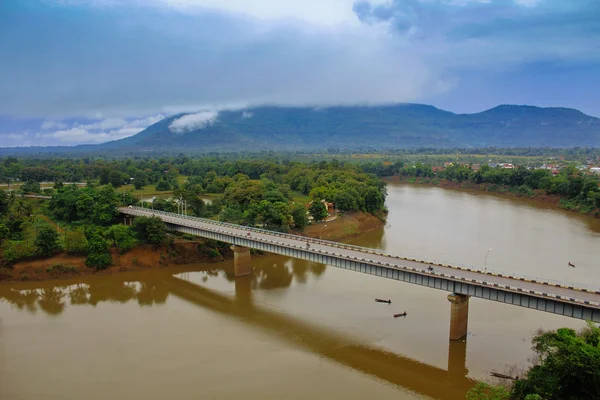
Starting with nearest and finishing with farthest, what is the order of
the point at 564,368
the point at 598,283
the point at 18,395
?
the point at 564,368 < the point at 18,395 < the point at 598,283

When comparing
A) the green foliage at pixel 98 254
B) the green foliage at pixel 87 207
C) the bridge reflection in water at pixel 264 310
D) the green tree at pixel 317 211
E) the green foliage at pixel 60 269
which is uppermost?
the green foliage at pixel 87 207

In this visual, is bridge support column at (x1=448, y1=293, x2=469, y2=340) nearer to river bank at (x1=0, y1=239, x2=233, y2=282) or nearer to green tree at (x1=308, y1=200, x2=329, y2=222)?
river bank at (x1=0, y1=239, x2=233, y2=282)

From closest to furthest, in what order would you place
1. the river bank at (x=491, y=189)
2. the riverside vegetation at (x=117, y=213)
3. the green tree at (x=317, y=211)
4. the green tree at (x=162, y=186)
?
the riverside vegetation at (x=117, y=213)
the green tree at (x=317, y=211)
the river bank at (x=491, y=189)
the green tree at (x=162, y=186)

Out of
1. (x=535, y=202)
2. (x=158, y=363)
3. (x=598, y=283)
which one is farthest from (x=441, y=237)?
(x=535, y=202)

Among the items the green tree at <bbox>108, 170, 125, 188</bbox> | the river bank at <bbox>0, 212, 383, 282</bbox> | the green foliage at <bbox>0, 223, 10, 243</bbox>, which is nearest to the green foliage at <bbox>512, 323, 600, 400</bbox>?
the river bank at <bbox>0, 212, 383, 282</bbox>

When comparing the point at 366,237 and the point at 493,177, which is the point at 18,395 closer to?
the point at 366,237

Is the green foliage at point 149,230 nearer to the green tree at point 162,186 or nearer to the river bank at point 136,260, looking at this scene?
the river bank at point 136,260

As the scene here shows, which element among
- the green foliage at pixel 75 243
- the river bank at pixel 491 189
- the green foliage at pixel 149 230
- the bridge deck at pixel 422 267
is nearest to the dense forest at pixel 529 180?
the river bank at pixel 491 189

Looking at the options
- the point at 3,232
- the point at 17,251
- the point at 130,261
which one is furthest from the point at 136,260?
the point at 3,232
